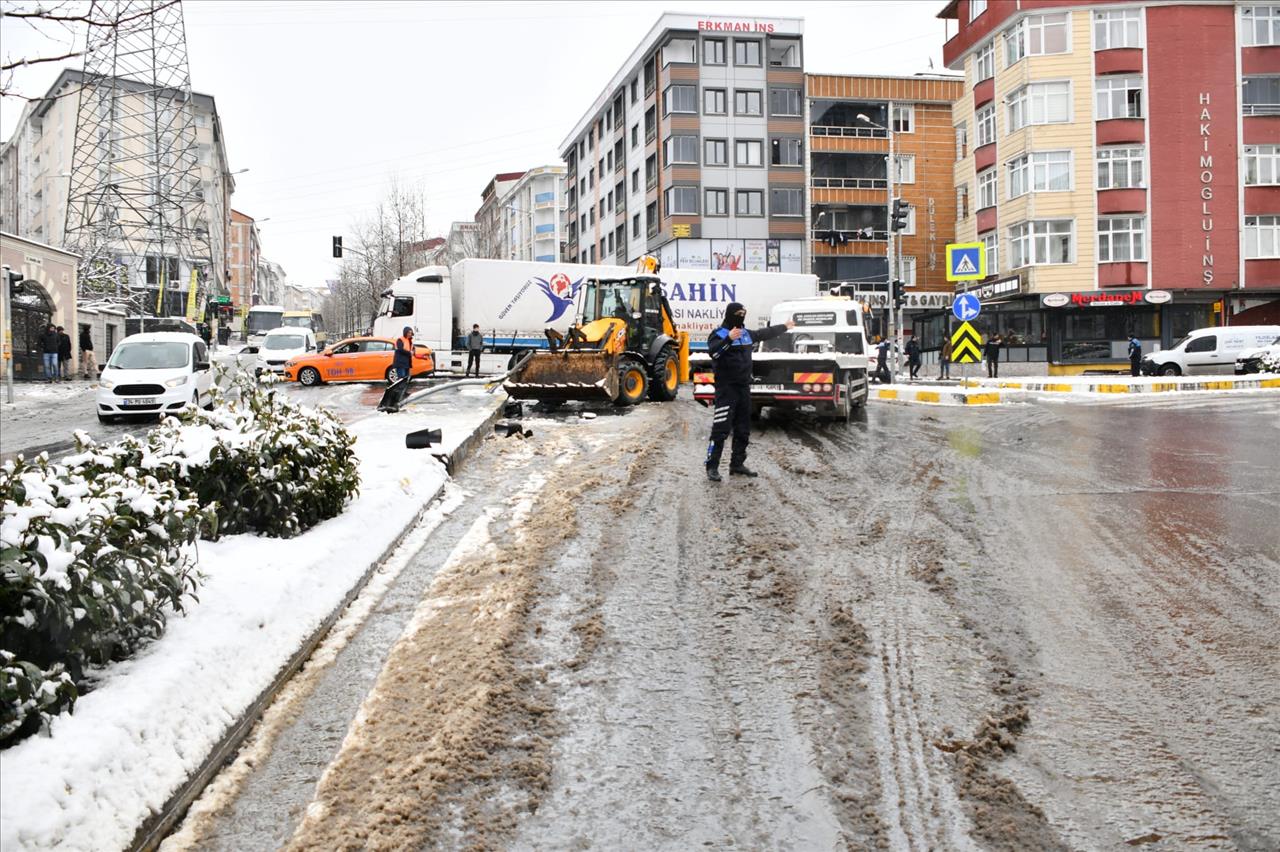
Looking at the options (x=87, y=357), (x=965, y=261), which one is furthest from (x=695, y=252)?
(x=87, y=357)

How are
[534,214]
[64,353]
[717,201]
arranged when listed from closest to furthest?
[64,353] < [717,201] < [534,214]

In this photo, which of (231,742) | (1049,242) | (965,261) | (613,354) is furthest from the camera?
(1049,242)

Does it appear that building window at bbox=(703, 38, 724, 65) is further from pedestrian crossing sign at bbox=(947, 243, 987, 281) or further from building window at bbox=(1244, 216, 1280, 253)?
pedestrian crossing sign at bbox=(947, 243, 987, 281)

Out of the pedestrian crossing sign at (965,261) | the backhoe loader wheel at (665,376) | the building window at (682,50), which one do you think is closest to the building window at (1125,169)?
the pedestrian crossing sign at (965,261)

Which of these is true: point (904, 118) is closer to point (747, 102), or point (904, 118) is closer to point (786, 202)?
point (786, 202)

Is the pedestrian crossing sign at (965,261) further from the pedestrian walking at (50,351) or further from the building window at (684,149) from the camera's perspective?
the building window at (684,149)

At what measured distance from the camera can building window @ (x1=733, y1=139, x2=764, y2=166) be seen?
58656 mm

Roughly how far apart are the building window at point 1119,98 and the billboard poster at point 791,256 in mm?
19580

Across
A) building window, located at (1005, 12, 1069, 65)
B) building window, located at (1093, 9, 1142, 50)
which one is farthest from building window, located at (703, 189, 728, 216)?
building window, located at (1093, 9, 1142, 50)

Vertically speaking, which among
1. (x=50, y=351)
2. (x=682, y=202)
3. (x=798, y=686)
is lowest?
(x=798, y=686)

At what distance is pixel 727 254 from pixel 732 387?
158ft

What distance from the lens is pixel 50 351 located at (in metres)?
32.5

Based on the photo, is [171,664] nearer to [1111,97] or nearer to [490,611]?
[490,611]

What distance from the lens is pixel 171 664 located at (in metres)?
4.15
